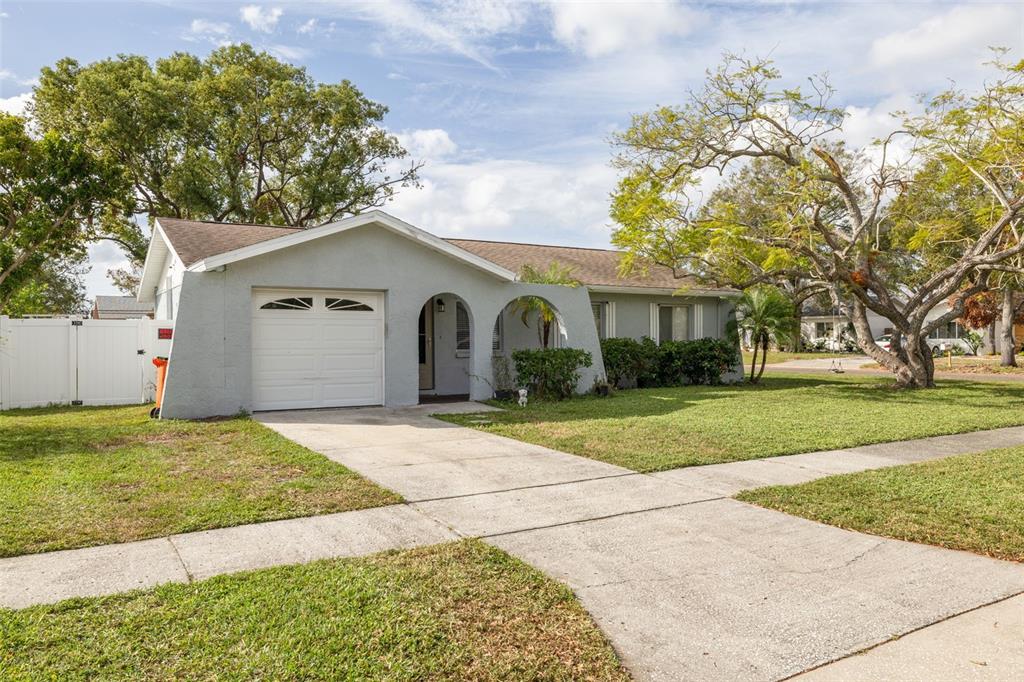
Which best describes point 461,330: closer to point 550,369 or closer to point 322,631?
point 550,369

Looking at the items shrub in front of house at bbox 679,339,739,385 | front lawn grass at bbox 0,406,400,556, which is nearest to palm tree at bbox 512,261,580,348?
shrub in front of house at bbox 679,339,739,385

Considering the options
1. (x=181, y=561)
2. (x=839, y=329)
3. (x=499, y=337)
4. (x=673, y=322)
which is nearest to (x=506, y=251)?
(x=499, y=337)

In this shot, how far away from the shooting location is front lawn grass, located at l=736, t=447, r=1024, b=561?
5.16 m

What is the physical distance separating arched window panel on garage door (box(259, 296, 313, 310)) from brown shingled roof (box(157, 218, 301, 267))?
3.87 feet

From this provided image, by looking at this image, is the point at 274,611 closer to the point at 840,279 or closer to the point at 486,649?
the point at 486,649

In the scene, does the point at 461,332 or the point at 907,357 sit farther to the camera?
the point at 907,357

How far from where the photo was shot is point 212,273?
11617 mm

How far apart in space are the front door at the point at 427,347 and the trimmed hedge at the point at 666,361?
14.6 ft

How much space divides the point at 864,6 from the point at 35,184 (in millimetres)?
17491

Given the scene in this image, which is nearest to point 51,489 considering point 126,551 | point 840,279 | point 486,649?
point 126,551

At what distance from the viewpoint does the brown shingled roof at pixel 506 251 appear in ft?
43.9

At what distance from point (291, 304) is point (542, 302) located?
5.95 m

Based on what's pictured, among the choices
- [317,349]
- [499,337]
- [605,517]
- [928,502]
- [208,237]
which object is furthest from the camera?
[499,337]

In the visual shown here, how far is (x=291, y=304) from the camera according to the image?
12648 millimetres
